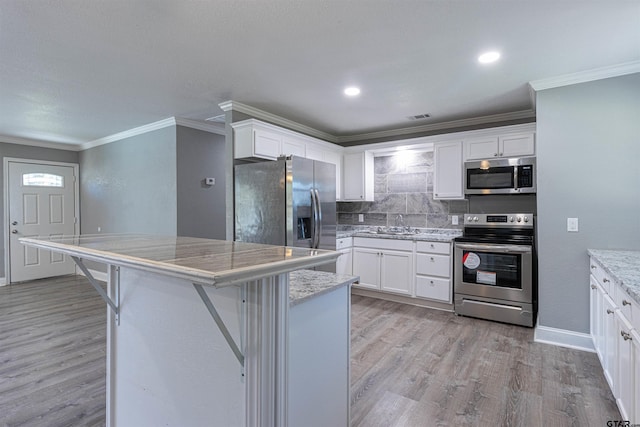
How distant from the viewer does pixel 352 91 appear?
10.6ft

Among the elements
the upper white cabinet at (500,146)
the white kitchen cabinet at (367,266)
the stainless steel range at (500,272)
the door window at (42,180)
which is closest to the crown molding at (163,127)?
the door window at (42,180)

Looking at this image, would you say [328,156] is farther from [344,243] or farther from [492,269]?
[492,269]

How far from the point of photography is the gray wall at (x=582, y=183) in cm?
263

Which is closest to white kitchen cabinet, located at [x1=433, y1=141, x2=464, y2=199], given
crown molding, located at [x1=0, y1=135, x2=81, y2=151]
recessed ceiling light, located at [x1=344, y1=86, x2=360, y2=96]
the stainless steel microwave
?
the stainless steel microwave

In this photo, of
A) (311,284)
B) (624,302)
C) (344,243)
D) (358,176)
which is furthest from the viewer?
(358,176)

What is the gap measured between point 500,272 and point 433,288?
2.52 ft

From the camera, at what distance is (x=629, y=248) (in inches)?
103

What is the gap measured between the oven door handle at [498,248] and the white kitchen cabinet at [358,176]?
1631 millimetres

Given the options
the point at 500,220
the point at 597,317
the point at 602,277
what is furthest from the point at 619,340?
the point at 500,220

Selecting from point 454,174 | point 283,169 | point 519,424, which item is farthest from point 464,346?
point 283,169

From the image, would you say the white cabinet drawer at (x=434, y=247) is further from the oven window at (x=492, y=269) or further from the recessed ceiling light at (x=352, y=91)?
the recessed ceiling light at (x=352, y=91)

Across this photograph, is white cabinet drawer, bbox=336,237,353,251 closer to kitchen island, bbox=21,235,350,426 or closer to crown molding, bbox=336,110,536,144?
crown molding, bbox=336,110,536,144

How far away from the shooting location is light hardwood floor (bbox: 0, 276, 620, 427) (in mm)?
1944

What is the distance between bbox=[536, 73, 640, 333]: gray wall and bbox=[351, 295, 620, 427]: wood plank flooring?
533mm
